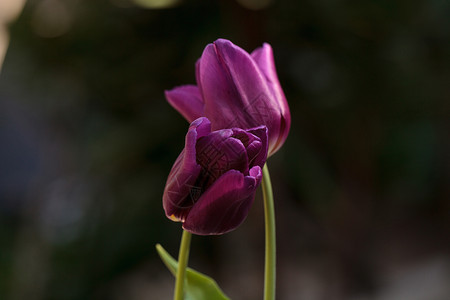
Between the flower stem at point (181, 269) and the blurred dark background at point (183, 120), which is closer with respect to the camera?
the flower stem at point (181, 269)

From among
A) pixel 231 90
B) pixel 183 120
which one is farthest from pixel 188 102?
pixel 183 120

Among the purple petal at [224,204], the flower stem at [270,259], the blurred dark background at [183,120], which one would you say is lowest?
the blurred dark background at [183,120]

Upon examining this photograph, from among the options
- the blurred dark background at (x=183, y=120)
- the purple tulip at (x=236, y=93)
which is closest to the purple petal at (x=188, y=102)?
the purple tulip at (x=236, y=93)

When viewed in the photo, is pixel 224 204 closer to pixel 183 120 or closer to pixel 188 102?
pixel 188 102

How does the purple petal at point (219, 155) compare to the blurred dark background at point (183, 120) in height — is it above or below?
above

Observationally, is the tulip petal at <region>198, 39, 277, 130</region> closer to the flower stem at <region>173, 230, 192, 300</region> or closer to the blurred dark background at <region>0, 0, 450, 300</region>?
the flower stem at <region>173, 230, 192, 300</region>

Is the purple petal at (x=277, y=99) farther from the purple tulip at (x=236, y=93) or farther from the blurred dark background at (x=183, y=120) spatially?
the blurred dark background at (x=183, y=120)

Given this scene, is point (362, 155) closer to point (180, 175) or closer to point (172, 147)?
point (172, 147)

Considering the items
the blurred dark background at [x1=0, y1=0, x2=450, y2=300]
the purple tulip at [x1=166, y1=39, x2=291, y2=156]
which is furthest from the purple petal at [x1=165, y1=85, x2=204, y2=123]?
the blurred dark background at [x1=0, y1=0, x2=450, y2=300]

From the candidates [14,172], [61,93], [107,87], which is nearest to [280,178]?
[107,87]
